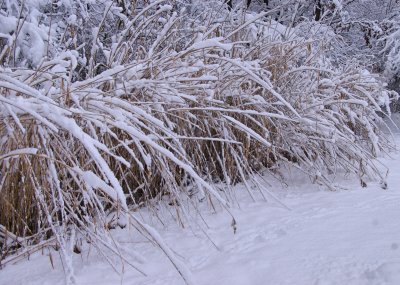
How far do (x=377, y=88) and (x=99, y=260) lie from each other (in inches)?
133

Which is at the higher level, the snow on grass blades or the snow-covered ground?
the snow on grass blades

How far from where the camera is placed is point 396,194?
89.1 inches

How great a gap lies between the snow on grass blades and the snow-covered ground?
0.36ft

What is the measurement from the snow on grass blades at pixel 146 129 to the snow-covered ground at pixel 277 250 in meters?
0.11

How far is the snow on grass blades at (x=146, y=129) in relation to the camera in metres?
1.72

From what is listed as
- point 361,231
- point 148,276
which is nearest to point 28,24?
point 148,276

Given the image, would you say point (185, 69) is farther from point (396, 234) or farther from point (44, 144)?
point (396, 234)

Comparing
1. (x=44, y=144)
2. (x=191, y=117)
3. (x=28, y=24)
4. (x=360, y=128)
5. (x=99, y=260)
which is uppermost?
(x=28, y=24)

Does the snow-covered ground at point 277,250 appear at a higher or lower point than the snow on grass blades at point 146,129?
lower

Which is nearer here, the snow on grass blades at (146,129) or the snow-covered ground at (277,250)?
the snow-covered ground at (277,250)

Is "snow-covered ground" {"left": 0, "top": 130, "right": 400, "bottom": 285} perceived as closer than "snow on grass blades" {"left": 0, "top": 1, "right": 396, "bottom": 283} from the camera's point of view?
Yes

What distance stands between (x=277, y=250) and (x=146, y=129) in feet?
3.12

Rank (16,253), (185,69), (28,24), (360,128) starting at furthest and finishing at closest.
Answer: (360,128)
(28,24)
(185,69)
(16,253)

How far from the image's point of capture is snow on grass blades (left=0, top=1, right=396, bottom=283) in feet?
5.64
